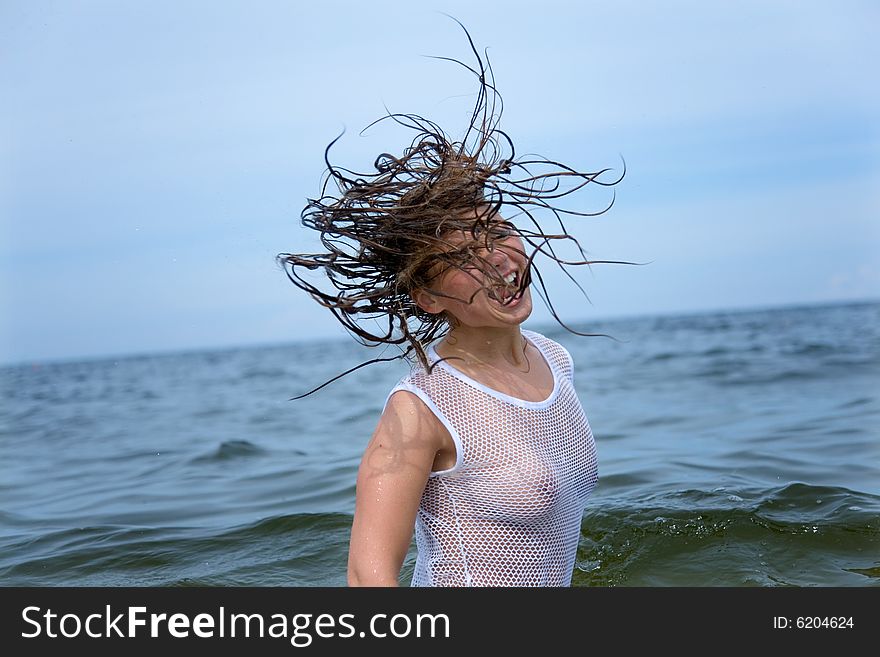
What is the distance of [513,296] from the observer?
8.85 feet

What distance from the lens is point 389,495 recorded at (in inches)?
A: 102

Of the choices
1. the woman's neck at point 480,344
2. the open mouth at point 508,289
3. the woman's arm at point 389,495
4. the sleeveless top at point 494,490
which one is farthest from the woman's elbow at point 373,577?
the open mouth at point 508,289

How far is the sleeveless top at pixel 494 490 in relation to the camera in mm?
2742

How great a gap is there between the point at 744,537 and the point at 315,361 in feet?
76.6

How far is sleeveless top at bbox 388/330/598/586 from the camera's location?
2.74 metres

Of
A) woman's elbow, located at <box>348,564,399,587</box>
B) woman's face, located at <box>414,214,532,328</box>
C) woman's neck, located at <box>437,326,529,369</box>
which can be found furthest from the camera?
woman's neck, located at <box>437,326,529,369</box>

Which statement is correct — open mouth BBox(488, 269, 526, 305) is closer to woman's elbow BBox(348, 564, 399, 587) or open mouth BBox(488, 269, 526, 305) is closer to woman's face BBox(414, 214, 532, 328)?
woman's face BBox(414, 214, 532, 328)

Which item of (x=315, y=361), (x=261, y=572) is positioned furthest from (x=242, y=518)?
(x=315, y=361)

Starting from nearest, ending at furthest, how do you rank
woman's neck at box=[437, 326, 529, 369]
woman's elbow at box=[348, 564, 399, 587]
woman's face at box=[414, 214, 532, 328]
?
1. woman's elbow at box=[348, 564, 399, 587]
2. woman's face at box=[414, 214, 532, 328]
3. woman's neck at box=[437, 326, 529, 369]

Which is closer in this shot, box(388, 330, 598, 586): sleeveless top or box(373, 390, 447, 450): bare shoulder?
box(373, 390, 447, 450): bare shoulder

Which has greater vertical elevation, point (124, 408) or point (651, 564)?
point (651, 564)

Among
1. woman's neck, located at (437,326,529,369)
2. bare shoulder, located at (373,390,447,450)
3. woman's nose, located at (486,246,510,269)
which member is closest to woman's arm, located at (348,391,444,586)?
bare shoulder, located at (373,390,447,450)

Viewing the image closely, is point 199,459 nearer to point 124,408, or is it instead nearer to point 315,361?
point 124,408
